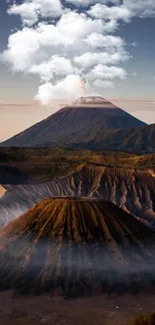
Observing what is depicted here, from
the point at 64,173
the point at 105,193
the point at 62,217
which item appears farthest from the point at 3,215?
the point at 64,173

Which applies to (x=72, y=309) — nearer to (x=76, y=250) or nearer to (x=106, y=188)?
(x=76, y=250)

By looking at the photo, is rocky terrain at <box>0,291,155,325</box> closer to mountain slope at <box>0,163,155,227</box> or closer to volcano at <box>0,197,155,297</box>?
volcano at <box>0,197,155,297</box>

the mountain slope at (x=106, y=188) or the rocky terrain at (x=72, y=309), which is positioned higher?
the mountain slope at (x=106, y=188)

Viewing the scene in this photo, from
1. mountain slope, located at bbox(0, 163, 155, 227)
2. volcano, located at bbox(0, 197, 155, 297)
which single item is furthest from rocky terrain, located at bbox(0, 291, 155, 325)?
mountain slope, located at bbox(0, 163, 155, 227)

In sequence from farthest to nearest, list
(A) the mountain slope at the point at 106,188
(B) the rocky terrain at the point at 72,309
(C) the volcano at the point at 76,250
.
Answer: (A) the mountain slope at the point at 106,188
(C) the volcano at the point at 76,250
(B) the rocky terrain at the point at 72,309

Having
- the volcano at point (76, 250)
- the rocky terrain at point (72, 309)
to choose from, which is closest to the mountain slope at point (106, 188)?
the volcano at point (76, 250)

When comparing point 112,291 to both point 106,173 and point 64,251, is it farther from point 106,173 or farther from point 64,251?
point 106,173

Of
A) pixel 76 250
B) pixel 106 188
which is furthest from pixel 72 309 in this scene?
pixel 106 188

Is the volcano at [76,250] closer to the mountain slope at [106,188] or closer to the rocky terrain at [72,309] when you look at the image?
the rocky terrain at [72,309]
